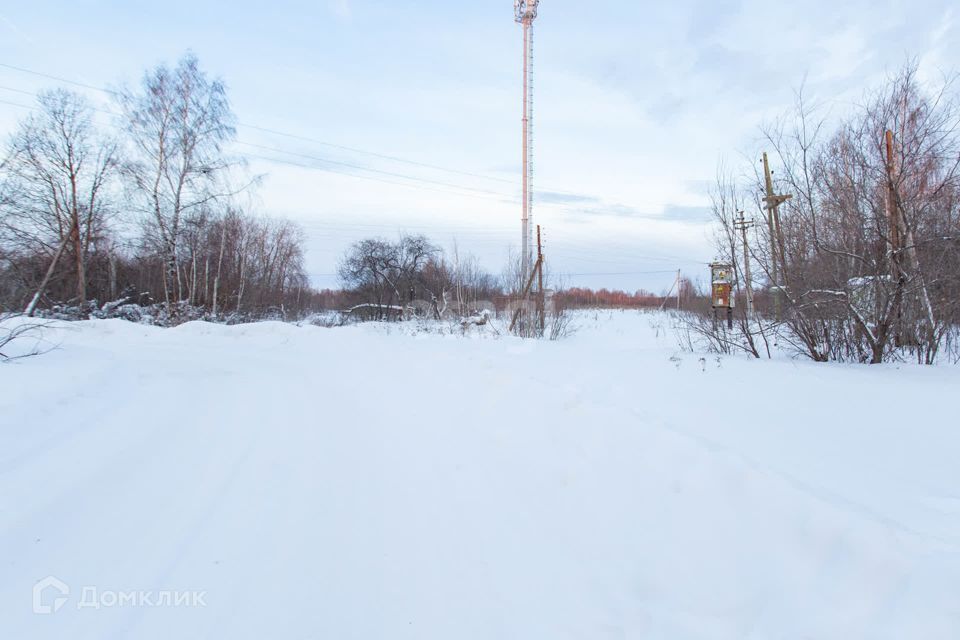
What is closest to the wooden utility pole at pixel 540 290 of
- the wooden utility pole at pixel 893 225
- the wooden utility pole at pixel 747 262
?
the wooden utility pole at pixel 747 262

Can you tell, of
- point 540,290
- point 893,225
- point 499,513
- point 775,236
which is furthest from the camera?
point 540,290

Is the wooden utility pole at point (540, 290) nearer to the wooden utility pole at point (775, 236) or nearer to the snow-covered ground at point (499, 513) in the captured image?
the wooden utility pole at point (775, 236)

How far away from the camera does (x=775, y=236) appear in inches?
316

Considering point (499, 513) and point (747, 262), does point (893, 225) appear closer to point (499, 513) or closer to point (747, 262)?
point (747, 262)

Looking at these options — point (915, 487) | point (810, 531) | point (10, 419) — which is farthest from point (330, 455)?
point (915, 487)

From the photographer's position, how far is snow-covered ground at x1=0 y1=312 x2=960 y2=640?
6.15 ft

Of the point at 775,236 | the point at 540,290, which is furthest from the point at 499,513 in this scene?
the point at 540,290

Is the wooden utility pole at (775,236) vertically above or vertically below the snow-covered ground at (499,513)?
above

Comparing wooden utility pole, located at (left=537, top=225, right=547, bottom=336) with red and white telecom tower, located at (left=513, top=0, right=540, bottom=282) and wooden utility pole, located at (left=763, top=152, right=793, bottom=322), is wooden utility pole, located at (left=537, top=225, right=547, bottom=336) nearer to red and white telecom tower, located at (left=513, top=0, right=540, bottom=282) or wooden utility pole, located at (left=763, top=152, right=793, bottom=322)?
red and white telecom tower, located at (left=513, top=0, right=540, bottom=282)

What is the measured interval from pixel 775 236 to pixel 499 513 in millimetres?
7903

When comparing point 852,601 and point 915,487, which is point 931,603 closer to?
point 852,601

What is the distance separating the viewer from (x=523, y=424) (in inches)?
170

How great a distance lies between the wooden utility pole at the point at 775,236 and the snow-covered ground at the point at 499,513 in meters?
2.87

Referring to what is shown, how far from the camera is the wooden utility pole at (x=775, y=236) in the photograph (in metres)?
7.76
